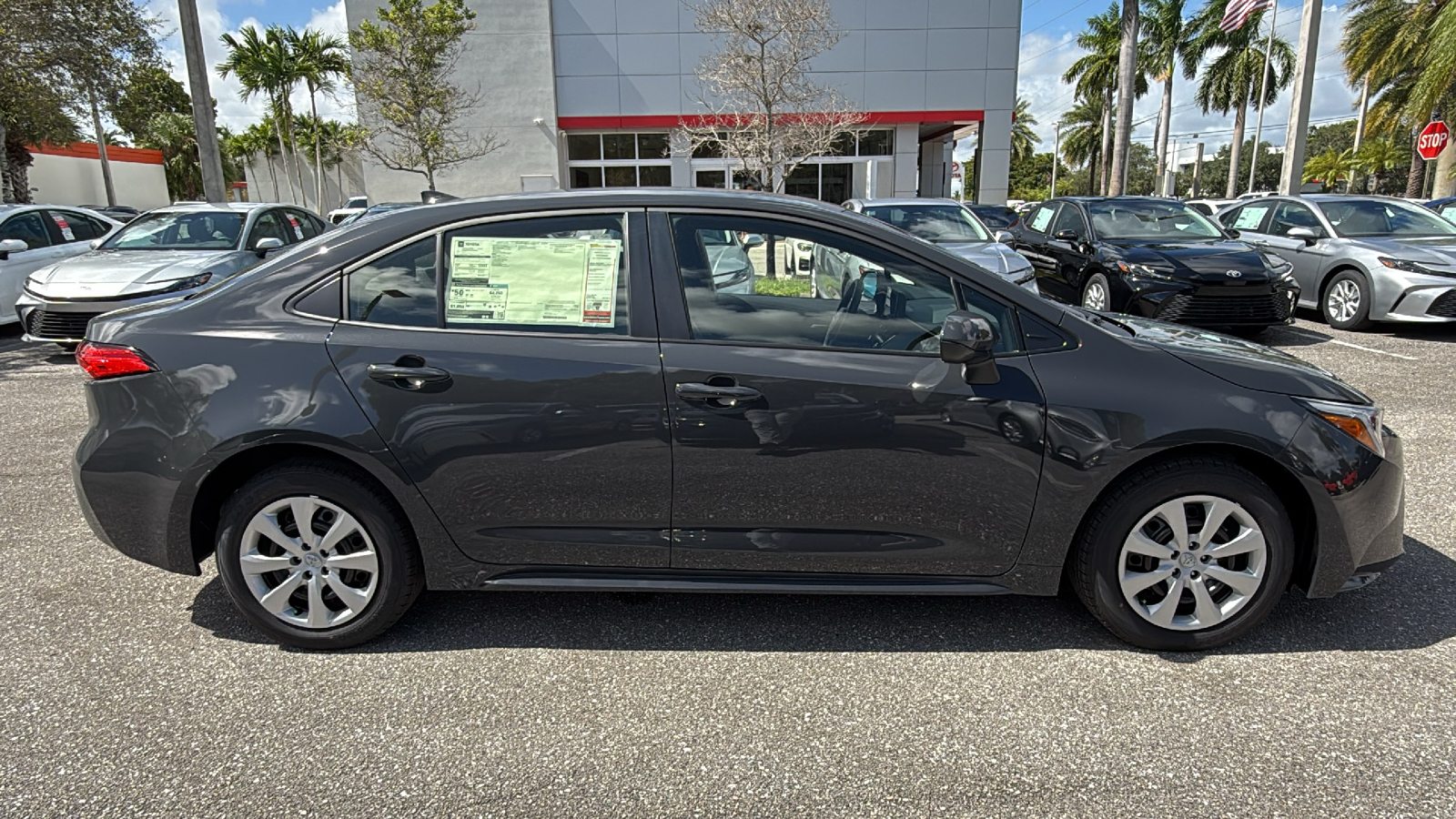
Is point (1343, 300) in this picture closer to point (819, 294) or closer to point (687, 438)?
point (819, 294)

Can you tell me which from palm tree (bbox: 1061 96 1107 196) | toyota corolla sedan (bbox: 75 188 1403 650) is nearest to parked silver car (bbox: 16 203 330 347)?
toyota corolla sedan (bbox: 75 188 1403 650)

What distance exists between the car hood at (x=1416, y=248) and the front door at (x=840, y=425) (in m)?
→ 9.05

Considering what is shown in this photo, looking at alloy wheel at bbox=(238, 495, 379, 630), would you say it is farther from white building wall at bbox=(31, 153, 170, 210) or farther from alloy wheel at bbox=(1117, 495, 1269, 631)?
white building wall at bbox=(31, 153, 170, 210)

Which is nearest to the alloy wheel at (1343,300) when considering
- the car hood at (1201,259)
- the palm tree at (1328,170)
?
the car hood at (1201,259)

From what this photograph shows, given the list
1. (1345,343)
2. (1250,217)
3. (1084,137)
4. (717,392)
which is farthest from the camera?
(1084,137)

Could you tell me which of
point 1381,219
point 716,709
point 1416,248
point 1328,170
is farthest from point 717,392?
point 1328,170

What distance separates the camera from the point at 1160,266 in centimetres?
864

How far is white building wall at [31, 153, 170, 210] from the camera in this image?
3894cm

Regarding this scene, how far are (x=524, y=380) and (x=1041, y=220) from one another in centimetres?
1026

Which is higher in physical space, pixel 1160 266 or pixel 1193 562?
pixel 1160 266

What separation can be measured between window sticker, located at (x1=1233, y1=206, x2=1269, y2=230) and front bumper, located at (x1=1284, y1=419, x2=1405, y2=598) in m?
9.84

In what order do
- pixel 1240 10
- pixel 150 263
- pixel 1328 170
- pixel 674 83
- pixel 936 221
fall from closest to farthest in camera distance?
pixel 150 263 → pixel 936 221 → pixel 1240 10 → pixel 674 83 → pixel 1328 170

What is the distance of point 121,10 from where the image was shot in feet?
52.6

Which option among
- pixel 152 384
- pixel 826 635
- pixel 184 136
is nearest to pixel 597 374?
pixel 826 635
